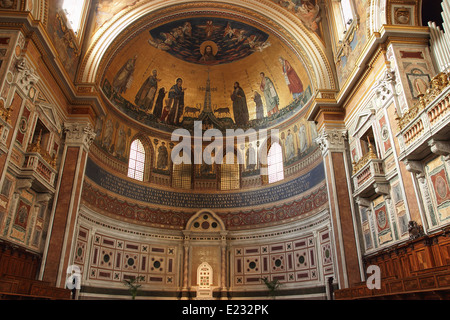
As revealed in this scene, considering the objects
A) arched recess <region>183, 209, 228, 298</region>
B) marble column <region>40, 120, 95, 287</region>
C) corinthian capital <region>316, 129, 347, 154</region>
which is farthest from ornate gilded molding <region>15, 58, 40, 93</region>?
corinthian capital <region>316, 129, 347, 154</region>

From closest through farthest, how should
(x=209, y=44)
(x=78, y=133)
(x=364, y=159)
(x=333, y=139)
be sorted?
(x=364, y=159), (x=78, y=133), (x=333, y=139), (x=209, y=44)

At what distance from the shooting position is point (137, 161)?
22641mm

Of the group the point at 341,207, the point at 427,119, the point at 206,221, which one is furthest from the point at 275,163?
the point at 427,119

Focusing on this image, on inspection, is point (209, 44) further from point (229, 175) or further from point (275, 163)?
point (275, 163)

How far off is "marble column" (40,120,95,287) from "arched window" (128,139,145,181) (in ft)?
16.2

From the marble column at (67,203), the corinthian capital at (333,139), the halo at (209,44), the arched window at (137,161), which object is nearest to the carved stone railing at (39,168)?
the marble column at (67,203)

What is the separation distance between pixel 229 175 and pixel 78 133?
10.8 m

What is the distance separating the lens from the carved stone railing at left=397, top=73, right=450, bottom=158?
954 centimetres

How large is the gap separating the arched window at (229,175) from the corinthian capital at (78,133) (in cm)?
993

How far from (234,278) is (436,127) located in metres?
15.0

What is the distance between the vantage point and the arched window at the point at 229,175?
23.8 metres

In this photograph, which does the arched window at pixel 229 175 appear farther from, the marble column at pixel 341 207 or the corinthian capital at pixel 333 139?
the corinthian capital at pixel 333 139

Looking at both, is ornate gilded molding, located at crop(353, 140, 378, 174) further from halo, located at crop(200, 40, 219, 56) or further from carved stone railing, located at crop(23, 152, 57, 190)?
carved stone railing, located at crop(23, 152, 57, 190)

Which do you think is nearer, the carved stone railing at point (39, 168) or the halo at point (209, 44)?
the carved stone railing at point (39, 168)
